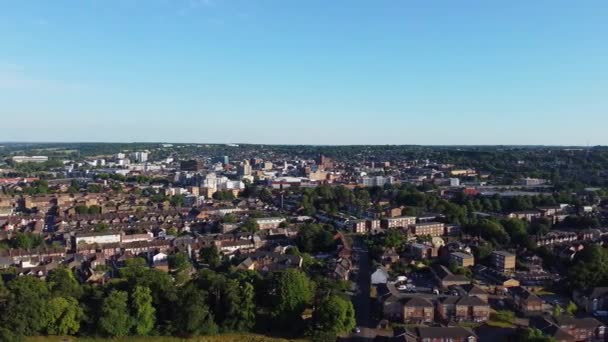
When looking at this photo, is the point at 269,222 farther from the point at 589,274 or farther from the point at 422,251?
the point at 589,274

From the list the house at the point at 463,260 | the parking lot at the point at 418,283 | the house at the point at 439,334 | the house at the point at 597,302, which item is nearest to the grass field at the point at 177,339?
the house at the point at 439,334

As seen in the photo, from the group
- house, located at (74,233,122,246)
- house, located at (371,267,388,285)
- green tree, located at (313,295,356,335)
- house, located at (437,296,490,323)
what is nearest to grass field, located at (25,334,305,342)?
green tree, located at (313,295,356,335)

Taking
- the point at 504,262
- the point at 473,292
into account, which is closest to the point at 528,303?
the point at 473,292

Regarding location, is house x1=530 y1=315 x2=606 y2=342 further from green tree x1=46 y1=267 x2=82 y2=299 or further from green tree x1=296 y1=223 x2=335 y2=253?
green tree x1=46 y1=267 x2=82 y2=299

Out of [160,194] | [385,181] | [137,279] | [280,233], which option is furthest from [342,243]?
[385,181]

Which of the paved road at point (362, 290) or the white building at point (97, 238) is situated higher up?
the white building at point (97, 238)

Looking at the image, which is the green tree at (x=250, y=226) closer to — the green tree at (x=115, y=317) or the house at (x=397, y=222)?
the house at (x=397, y=222)
